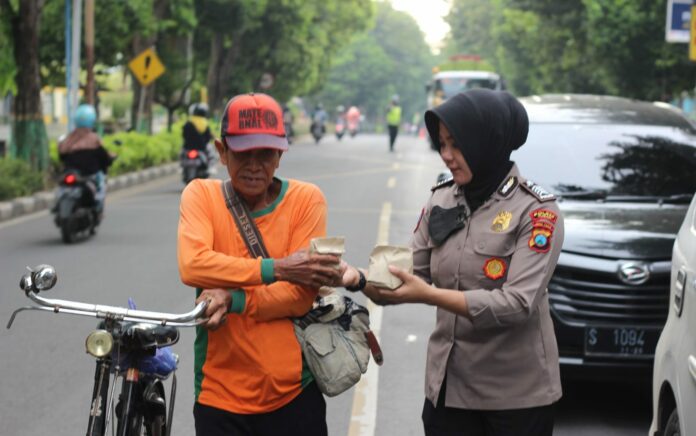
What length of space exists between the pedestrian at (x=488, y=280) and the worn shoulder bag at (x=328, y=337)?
207mm

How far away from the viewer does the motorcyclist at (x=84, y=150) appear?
13844mm

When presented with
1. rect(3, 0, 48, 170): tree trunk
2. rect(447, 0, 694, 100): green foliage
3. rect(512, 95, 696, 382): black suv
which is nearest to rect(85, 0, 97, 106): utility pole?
rect(3, 0, 48, 170): tree trunk

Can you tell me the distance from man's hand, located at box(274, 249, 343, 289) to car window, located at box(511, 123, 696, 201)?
431 centimetres

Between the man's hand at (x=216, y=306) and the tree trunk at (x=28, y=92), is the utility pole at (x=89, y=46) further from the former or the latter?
the man's hand at (x=216, y=306)

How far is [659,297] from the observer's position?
6328 millimetres

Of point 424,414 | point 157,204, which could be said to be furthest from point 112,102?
point 424,414

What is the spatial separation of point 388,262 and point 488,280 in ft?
1.22

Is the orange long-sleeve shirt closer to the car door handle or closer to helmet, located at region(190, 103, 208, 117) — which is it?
the car door handle

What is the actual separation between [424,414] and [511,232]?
670 millimetres

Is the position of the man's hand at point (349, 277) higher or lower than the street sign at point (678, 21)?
lower

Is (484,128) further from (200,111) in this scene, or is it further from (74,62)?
(74,62)

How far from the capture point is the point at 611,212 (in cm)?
712

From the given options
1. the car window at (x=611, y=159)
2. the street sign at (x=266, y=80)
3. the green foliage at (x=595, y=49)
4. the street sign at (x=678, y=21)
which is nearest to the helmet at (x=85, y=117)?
the street sign at (x=678, y=21)

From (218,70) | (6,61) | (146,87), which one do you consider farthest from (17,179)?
(218,70)
